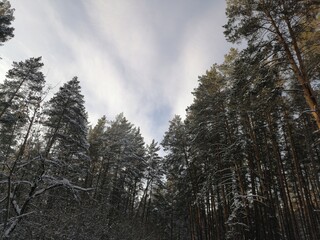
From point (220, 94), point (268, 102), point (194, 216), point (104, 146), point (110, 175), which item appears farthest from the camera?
point (110, 175)

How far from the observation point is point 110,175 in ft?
104

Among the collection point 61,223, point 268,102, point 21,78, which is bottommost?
point 61,223

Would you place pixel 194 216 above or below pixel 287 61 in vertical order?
below

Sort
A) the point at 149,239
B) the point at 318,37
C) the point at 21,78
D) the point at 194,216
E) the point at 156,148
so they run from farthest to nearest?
the point at 156,148 → the point at 194,216 → the point at 21,78 → the point at 149,239 → the point at 318,37

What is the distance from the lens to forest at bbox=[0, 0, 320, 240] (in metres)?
9.22

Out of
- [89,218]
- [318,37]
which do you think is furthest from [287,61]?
[89,218]

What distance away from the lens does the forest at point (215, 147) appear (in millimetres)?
9219

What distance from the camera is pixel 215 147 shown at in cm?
1789

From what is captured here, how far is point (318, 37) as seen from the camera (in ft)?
29.5

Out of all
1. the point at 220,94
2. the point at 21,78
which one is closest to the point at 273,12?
the point at 220,94

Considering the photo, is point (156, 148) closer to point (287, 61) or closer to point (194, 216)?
point (194, 216)

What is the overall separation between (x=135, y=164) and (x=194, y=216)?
10104mm

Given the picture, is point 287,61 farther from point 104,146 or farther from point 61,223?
point 104,146

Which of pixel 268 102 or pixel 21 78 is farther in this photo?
pixel 21 78
